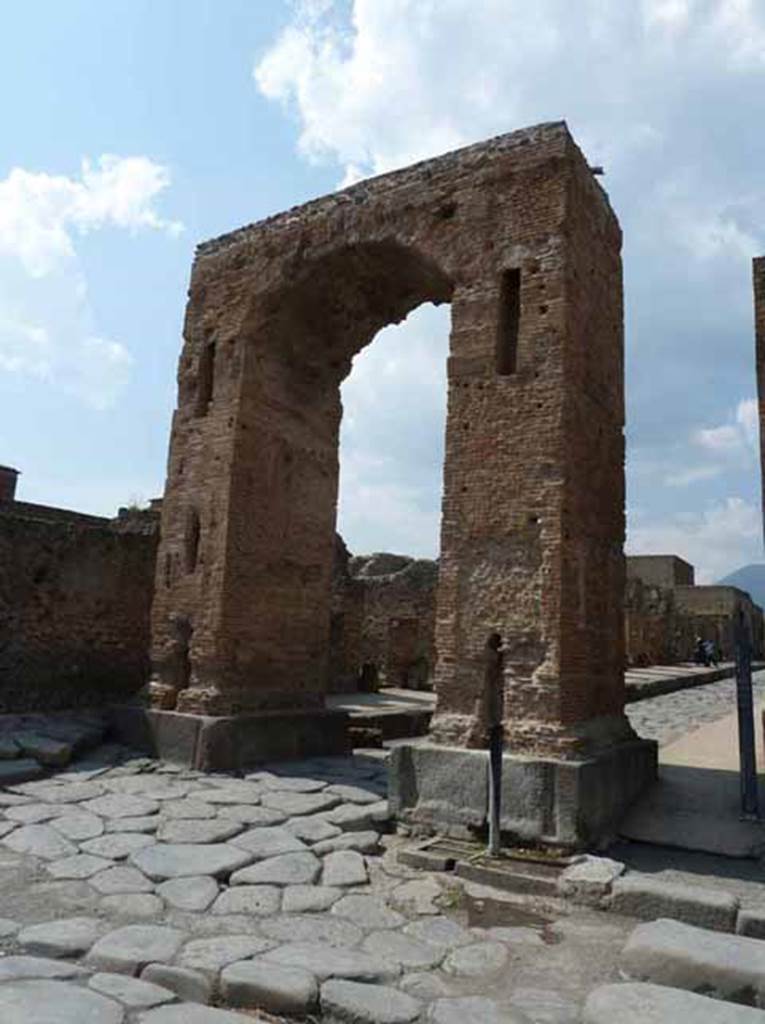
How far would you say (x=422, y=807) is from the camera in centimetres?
634

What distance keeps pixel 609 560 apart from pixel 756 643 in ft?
122

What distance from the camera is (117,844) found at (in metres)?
5.66

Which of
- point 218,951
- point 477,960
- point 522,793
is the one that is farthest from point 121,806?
point 477,960

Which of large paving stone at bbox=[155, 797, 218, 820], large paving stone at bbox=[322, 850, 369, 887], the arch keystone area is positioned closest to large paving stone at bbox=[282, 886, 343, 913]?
large paving stone at bbox=[322, 850, 369, 887]

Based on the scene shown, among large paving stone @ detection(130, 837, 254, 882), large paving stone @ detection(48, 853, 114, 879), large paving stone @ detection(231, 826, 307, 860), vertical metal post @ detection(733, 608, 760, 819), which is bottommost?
large paving stone @ detection(48, 853, 114, 879)

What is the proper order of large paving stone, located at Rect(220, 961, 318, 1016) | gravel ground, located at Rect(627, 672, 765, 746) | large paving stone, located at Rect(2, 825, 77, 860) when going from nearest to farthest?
1. large paving stone, located at Rect(220, 961, 318, 1016)
2. large paving stone, located at Rect(2, 825, 77, 860)
3. gravel ground, located at Rect(627, 672, 765, 746)

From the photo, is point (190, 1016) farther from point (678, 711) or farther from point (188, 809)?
point (678, 711)

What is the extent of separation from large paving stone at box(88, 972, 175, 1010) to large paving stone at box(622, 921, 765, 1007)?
6.93 ft

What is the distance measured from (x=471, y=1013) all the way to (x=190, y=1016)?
114 cm

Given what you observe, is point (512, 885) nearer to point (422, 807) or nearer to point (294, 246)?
point (422, 807)

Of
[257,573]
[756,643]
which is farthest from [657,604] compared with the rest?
[257,573]

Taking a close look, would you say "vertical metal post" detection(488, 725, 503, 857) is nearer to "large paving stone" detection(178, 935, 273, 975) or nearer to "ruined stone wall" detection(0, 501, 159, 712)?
"large paving stone" detection(178, 935, 273, 975)

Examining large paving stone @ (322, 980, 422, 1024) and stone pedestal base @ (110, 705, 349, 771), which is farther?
stone pedestal base @ (110, 705, 349, 771)

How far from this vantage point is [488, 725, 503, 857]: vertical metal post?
5684 millimetres
